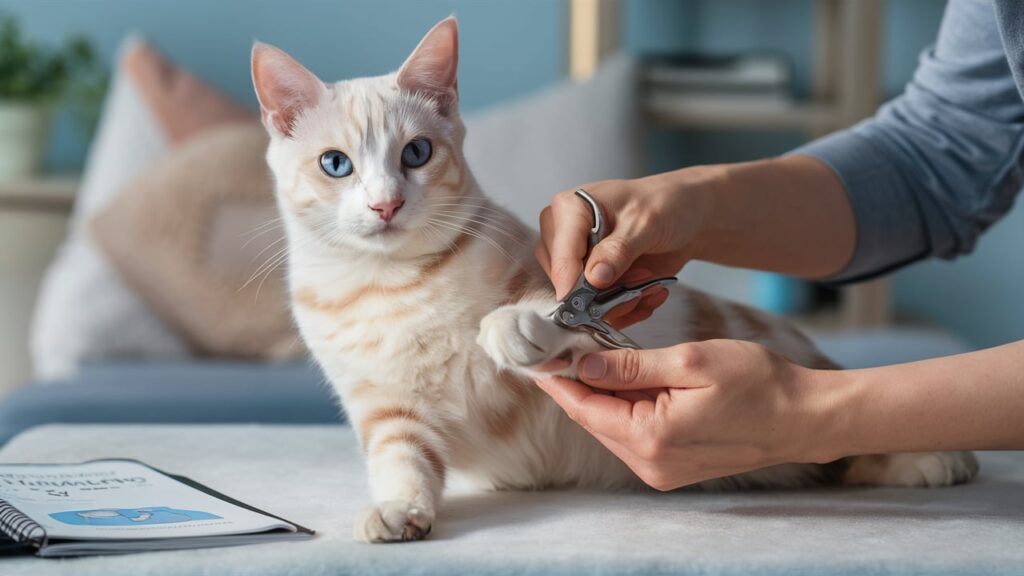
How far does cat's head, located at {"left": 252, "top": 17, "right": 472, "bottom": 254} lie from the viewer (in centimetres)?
105

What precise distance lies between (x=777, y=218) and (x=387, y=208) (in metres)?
0.49

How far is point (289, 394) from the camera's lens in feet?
6.77

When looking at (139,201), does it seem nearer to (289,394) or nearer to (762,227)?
(289,394)

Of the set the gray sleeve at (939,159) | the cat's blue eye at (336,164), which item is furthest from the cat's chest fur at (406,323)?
the gray sleeve at (939,159)

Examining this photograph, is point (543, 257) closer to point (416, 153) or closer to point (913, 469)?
point (416, 153)

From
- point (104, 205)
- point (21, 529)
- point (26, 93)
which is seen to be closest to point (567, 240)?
point (21, 529)

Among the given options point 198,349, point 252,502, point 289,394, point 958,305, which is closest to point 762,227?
point 252,502

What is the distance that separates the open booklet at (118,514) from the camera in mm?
872

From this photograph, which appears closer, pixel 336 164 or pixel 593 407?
pixel 593 407

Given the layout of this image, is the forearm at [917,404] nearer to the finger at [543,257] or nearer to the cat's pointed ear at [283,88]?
the finger at [543,257]

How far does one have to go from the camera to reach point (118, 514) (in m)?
0.95

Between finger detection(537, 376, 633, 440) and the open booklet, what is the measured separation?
241 mm

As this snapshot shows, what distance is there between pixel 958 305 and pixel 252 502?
8.52ft

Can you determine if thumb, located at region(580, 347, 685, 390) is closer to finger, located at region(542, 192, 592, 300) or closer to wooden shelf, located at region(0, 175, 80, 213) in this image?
finger, located at region(542, 192, 592, 300)
